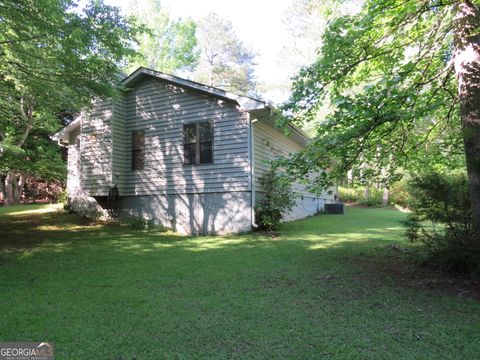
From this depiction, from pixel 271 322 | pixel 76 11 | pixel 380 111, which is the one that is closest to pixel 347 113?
pixel 380 111

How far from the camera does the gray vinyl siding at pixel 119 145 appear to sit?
11.5m

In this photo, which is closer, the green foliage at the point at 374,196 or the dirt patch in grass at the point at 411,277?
the dirt patch in grass at the point at 411,277

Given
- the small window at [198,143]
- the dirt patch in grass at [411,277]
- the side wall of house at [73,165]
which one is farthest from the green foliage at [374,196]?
the dirt patch in grass at [411,277]

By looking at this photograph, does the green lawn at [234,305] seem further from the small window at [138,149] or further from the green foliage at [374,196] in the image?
the green foliage at [374,196]

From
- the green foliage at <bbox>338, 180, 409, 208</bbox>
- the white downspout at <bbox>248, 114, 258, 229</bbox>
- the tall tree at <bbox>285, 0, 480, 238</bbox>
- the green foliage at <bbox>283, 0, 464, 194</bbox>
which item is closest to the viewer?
the tall tree at <bbox>285, 0, 480, 238</bbox>

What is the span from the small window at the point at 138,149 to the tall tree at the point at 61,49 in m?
2.08

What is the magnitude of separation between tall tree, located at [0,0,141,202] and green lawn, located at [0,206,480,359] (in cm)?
432

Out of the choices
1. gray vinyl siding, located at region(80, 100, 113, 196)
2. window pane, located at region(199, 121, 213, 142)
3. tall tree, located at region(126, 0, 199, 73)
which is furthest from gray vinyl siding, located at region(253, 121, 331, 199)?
tall tree, located at region(126, 0, 199, 73)

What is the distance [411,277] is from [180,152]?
7.92m

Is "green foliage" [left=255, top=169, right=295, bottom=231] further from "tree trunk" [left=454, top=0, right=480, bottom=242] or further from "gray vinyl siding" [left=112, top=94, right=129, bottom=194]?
"tree trunk" [left=454, top=0, right=480, bottom=242]

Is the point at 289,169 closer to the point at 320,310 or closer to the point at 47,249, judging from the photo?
the point at 320,310

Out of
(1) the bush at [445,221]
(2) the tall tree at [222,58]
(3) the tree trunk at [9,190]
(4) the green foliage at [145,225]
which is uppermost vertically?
(2) the tall tree at [222,58]

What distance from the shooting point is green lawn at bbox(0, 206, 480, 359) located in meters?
2.91

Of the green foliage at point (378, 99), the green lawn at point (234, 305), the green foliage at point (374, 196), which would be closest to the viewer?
the green lawn at point (234, 305)
